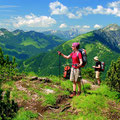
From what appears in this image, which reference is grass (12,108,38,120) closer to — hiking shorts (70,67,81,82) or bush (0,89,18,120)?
bush (0,89,18,120)

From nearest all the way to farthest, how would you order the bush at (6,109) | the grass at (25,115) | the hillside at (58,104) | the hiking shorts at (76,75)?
1. the bush at (6,109)
2. the grass at (25,115)
3. the hillside at (58,104)
4. the hiking shorts at (76,75)

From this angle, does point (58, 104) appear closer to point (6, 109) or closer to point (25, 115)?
point (25, 115)

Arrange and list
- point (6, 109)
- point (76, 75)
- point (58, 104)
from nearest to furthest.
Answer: point (6, 109)
point (58, 104)
point (76, 75)

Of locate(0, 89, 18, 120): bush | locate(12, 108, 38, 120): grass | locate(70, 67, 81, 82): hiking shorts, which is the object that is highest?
locate(70, 67, 81, 82): hiking shorts

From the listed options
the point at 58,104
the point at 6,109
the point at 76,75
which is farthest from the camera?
the point at 76,75

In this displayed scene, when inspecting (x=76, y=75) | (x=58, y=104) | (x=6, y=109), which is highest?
(x=76, y=75)

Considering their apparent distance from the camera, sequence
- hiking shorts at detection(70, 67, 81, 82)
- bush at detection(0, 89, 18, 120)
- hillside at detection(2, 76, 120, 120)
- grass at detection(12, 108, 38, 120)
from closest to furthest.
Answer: bush at detection(0, 89, 18, 120)
grass at detection(12, 108, 38, 120)
hillside at detection(2, 76, 120, 120)
hiking shorts at detection(70, 67, 81, 82)

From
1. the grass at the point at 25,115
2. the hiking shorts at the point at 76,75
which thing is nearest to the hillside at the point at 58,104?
the grass at the point at 25,115

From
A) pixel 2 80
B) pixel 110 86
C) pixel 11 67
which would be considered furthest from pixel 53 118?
pixel 11 67

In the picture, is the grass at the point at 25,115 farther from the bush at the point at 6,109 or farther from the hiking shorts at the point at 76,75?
the hiking shorts at the point at 76,75

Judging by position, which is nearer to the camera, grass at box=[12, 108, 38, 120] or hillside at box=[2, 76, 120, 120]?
grass at box=[12, 108, 38, 120]

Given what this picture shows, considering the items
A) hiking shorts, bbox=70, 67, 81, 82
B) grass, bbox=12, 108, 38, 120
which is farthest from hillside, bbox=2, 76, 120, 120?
hiking shorts, bbox=70, 67, 81, 82

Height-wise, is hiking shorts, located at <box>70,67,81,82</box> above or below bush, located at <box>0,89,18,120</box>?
above

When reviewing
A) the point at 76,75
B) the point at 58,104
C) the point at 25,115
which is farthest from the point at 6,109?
the point at 76,75
